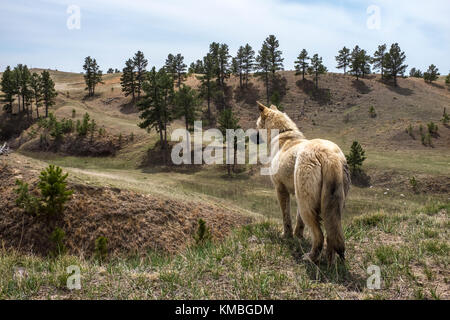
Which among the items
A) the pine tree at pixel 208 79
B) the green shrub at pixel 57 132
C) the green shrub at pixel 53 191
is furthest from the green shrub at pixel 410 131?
the green shrub at pixel 57 132

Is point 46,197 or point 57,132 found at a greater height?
point 57,132

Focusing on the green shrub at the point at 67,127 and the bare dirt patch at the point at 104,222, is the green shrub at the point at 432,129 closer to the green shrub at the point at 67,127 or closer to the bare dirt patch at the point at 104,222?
the bare dirt patch at the point at 104,222

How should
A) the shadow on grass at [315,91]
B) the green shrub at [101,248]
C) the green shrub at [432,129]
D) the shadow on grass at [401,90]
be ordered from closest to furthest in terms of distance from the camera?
the green shrub at [101,248] → the green shrub at [432,129] → the shadow on grass at [315,91] → the shadow on grass at [401,90]

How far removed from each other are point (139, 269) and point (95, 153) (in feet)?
172

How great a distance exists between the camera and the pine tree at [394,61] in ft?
247

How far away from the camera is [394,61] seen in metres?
77.9

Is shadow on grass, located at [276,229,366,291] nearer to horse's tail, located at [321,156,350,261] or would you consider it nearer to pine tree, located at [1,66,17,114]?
horse's tail, located at [321,156,350,261]

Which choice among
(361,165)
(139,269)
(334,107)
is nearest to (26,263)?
(139,269)

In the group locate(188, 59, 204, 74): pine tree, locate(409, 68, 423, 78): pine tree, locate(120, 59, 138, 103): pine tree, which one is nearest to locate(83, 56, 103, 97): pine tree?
locate(120, 59, 138, 103): pine tree

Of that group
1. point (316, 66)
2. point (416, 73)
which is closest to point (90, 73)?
point (316, 66)

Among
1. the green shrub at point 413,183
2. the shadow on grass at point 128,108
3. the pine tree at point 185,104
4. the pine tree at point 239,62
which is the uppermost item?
the pine tree at point 239,62

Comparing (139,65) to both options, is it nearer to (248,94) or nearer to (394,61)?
(248,94)

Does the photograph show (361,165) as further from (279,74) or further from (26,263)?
(279,74)

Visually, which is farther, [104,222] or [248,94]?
[248,94]
